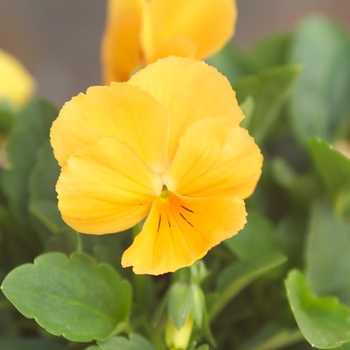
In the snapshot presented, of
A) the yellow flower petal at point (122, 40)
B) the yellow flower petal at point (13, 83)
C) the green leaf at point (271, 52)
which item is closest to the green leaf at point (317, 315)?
the yellow flower petal at point (122, 40)

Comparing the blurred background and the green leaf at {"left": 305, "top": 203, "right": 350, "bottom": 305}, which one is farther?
the blurred background

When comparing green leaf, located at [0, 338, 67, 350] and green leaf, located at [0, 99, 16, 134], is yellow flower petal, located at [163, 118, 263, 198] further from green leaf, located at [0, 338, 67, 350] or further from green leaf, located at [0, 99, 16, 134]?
green leaf, located at [0, 99, 16, 134]

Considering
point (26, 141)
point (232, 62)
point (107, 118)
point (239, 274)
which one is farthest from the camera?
point (232, 62)

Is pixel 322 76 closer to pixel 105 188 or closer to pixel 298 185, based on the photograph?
pixel 298 185

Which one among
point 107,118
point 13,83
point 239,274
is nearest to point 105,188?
point 107,118

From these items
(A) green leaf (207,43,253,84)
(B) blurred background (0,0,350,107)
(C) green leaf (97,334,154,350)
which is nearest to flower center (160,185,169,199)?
(C) green leaf (97,334,154,350)

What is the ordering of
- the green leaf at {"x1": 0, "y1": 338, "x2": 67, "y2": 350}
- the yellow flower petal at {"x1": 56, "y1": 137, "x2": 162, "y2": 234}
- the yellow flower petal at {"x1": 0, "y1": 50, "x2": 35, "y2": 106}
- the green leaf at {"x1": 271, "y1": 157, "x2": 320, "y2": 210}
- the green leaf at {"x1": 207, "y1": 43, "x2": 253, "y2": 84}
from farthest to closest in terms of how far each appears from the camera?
1. the yellow flower petal at {"x1": 0, "y1": 50, "x2": 35, "y2": 106}
2. the green leaf at {"x1": 207, "y1": 43, "x2": 253, "y2": 84}
3. the green leaf at {"x1": 271, "y1": 157, "x2": 320, "y2": 210}
4. the green leaf at {"x1": 0, "y1": 338, "x2": 67, "y2": 350}
5. the yellow flower petal at {"x1": 56, "y1": 137, "x2": 162, "y2": 234}
